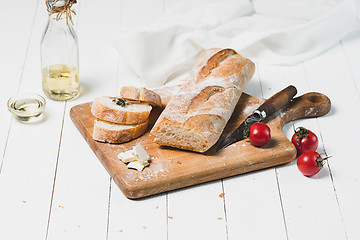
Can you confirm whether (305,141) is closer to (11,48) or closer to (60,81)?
(60,81)

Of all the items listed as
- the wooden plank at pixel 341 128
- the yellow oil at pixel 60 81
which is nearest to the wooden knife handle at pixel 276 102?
the wooden plank at pixel 341 128

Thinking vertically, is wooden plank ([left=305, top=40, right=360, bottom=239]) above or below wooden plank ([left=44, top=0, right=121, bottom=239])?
above

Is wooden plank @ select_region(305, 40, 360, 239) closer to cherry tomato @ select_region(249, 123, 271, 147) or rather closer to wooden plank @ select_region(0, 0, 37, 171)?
cherry tomato @ select_region(249, 123, 271, 147)

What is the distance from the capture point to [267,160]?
3.19 meters

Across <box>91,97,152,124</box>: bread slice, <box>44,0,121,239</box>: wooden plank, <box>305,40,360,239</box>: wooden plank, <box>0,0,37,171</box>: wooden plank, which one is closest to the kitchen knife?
<box>305,40,360,239</box>: wooden plank

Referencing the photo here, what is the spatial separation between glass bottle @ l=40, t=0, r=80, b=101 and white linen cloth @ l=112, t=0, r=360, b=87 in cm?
47

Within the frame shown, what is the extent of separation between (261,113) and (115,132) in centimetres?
90

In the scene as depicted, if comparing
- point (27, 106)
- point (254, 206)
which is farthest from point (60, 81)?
point (254, 206)

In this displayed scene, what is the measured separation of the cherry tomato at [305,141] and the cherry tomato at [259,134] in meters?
0.20

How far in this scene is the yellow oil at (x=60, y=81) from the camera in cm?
380

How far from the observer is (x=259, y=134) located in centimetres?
319

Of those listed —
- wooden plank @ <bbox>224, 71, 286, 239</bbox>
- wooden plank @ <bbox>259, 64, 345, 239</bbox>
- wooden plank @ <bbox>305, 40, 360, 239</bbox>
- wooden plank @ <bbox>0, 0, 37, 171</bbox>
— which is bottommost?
wooden plank @ <bbox>0, 0, 37, 171</bbox>

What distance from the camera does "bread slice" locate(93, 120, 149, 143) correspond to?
3238 millimetres

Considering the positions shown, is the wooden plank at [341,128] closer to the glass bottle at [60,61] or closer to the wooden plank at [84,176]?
the wooden plank at [84,176]
